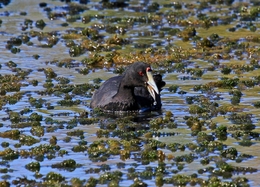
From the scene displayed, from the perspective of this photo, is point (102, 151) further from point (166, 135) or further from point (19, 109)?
point (19, 109)

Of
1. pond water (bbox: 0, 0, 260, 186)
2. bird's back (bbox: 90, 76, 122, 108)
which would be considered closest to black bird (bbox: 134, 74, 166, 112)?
pond water (bbox: 0, 0, 260, 186)

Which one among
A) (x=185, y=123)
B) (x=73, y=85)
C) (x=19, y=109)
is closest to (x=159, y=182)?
(x=185, y=123)

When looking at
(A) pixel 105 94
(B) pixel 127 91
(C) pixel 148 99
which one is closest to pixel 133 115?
(B) pixel 127 91

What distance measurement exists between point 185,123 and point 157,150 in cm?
216

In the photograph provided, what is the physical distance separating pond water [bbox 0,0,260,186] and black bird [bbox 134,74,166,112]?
298 millimetres

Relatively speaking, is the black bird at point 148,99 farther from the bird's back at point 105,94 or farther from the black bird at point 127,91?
the bird's back at point 105,94

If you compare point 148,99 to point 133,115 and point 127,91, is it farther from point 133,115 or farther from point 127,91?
point 133,115

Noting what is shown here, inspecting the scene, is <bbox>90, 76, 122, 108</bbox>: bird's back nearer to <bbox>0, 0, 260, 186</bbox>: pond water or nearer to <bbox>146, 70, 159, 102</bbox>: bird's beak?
<bbox>0, 0, 260, 186</bbox>: pond water

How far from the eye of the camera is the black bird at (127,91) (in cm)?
1877

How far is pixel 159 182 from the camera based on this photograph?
13.7 meters

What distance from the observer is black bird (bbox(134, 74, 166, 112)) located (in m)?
19.3

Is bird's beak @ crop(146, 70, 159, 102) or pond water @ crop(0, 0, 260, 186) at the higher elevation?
bird's beak @ crop(146, 70, 159, 102)

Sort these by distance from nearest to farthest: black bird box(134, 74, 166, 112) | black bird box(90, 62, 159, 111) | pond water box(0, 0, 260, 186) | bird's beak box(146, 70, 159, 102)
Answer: pond water box(0, 0, 260, 186) < bird's beak box(146, 70, 159, 102) < black bird box(90, 62, 159, 111) < black bird box(134, 74, 166, 112)

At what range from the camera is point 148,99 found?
770 inches
